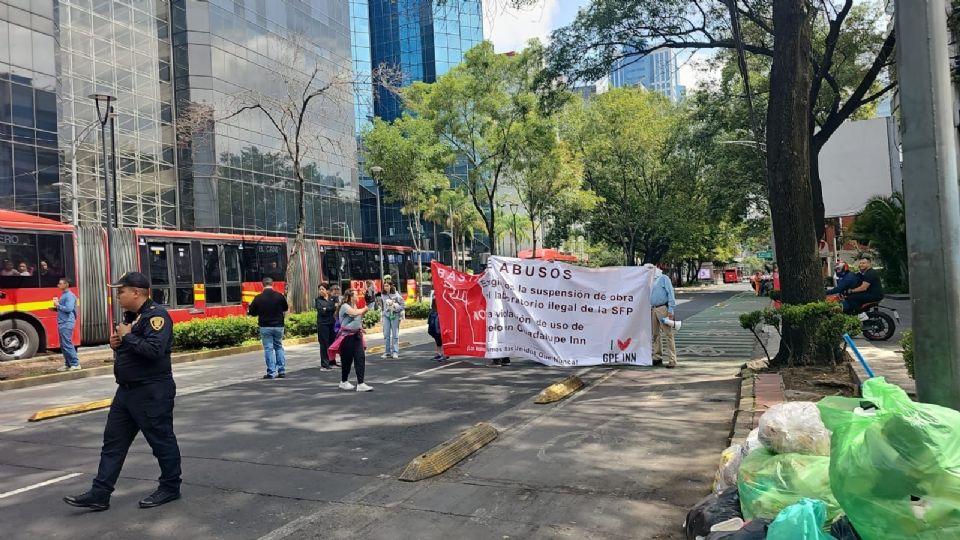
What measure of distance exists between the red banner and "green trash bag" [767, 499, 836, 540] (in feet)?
30.7

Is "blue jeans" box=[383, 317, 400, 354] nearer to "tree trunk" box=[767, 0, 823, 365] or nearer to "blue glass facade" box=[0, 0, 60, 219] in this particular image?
"tree trunk" box=[767, 0, 823, 365]

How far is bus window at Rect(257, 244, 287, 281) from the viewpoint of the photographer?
24319mm

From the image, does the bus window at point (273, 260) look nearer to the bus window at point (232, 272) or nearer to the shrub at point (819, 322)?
the bus window at point (232, 272)

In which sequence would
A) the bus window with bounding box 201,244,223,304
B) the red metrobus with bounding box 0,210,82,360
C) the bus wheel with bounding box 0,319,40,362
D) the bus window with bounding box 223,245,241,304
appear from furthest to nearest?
the bus window with bounding box 223,245,241,304, the bus window with bounding box 201,244,223,304, the red metrobus with bounding box 0,210,82,360, the bus wheel with bounding box 0,319,40,362

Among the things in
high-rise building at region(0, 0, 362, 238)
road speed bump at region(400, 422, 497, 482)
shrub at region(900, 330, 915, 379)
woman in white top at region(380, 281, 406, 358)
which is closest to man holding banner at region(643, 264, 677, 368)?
shrub at region(900, 330, 915, 379)

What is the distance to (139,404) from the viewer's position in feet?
16.8

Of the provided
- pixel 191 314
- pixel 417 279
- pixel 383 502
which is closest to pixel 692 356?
pixel 383 502

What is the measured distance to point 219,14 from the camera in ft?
116

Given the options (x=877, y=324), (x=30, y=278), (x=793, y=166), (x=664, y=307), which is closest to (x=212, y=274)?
(x=30, y=278)

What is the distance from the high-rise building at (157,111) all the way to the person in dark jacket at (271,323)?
1427 cm

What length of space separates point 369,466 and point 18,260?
1435 cm

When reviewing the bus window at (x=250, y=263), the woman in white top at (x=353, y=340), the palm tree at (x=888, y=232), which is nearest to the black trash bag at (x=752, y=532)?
the woman in white top at (x=353, y=340)

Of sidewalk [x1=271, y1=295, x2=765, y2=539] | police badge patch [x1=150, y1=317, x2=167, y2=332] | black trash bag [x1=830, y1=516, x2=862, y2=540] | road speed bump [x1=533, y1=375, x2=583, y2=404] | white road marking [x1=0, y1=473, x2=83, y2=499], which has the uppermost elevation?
police badge patch [x1=150, y1=317, x2=167, y2=332]

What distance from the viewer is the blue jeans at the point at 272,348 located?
1206cm
